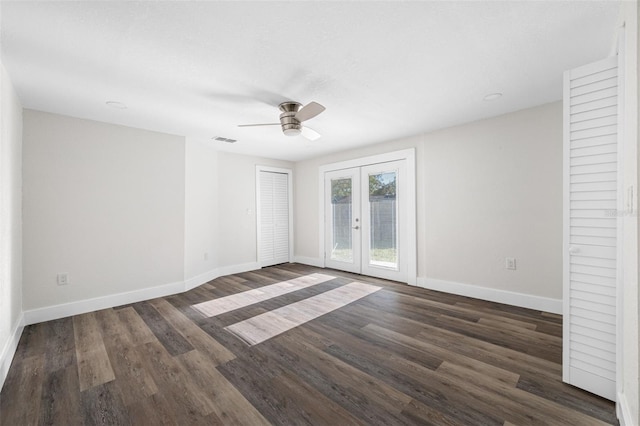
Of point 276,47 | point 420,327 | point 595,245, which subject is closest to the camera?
point 595,245

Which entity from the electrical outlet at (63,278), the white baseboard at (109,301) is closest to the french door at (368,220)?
the white baseboard at (109,301)

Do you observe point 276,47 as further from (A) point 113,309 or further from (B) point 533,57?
(A) point 113,309

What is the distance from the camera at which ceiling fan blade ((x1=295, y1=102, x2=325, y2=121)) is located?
2.41 meters

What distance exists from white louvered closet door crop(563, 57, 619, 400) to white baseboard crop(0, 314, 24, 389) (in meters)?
4.02

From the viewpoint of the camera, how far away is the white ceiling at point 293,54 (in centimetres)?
158

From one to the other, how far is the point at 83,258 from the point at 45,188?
91cm

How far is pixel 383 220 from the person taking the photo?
4.64m

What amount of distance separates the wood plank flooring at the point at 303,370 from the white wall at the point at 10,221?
192 mm

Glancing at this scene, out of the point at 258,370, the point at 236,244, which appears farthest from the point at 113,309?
the point at 258,370

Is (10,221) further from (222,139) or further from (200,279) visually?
(222,139)

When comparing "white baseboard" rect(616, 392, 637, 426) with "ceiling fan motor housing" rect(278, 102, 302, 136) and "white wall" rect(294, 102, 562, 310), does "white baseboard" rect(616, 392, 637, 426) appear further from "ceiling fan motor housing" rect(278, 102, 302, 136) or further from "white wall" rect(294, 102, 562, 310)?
"ceiling fan motor housing" rect(278, 102, 302, 136)

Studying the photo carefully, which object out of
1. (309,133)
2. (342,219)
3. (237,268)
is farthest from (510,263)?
(237,268)

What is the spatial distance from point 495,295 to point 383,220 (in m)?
1.93

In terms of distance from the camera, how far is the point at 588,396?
170 cm
